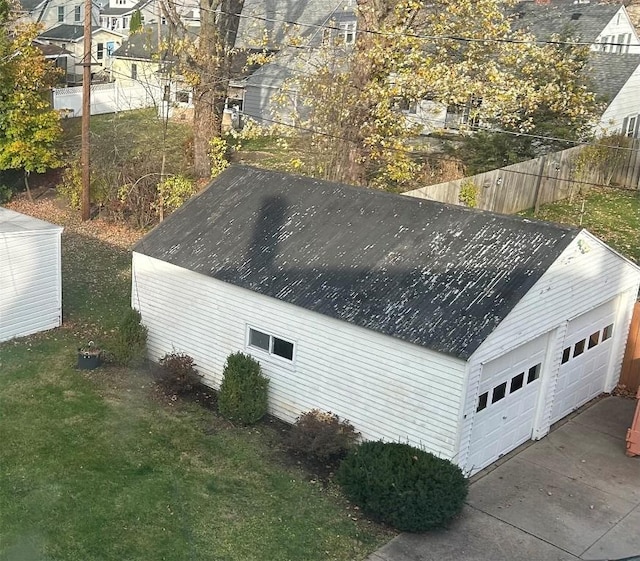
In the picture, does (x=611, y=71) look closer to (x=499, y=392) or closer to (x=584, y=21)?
(x=584, y=21)

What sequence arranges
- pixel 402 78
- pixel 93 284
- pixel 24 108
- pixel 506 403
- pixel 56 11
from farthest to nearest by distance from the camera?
pixel 56 11, pixel 24 108, pixel 402 78, pixel 93 284, pixel 506 403

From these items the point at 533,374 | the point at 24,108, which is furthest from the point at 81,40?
the point at 533,374

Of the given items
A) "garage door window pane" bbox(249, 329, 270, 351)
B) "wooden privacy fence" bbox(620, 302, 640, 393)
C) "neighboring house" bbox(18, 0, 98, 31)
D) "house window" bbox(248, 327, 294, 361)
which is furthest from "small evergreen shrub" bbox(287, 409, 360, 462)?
"neighboring house" bbox(18, 0, 98, 31)

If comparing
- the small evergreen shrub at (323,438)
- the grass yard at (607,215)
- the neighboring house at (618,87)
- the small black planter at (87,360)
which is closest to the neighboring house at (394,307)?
the small evergreen shrub at (323,438)

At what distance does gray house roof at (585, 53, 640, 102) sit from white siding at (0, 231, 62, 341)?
84.0 feet

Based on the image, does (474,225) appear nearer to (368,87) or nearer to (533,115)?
(368,87)

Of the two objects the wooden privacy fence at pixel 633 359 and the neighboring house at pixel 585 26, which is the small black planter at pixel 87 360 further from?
the neighboring house at pixel 585 26

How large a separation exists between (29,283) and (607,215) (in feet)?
67.2

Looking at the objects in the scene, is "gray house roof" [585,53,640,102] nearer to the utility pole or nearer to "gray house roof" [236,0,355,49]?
"gray house roof" [236,0,355,49]

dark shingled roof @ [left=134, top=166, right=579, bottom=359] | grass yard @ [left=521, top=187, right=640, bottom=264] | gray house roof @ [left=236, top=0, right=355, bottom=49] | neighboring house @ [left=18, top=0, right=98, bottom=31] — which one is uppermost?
gray house roof @ [left=236, top=0, right=355, bottom=49]

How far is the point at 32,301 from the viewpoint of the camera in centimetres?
1845

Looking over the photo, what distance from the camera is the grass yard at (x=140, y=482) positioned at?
36.7ft

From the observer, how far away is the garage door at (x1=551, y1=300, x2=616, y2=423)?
49.7 feet

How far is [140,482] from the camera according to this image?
1263cm
